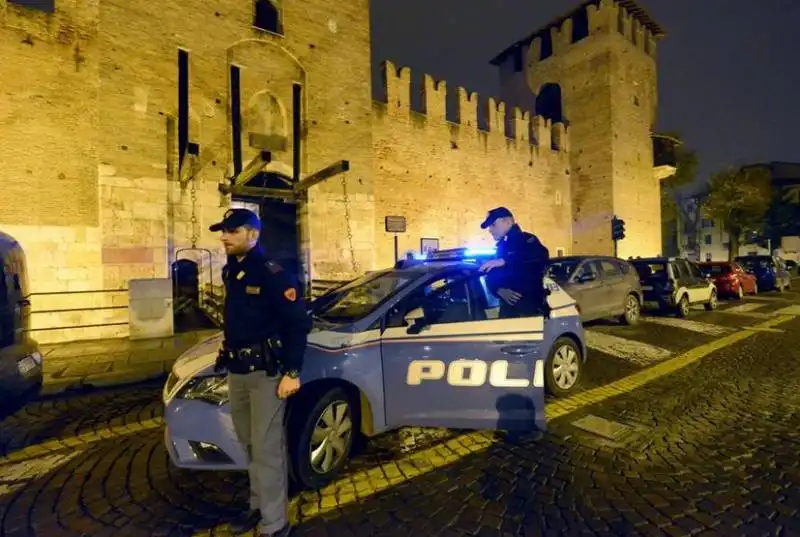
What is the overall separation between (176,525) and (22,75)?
1095 cm

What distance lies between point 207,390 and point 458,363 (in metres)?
1.93

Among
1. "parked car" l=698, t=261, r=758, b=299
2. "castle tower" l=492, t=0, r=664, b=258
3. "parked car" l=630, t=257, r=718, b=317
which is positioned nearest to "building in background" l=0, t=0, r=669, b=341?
"castle tower" l=492, t=0, r=664, b=258

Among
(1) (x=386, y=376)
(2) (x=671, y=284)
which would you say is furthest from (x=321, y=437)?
(2) (x=671, y=284)

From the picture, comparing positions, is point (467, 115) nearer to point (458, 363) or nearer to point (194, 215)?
point (194, 215)

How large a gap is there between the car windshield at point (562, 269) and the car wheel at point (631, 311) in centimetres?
185

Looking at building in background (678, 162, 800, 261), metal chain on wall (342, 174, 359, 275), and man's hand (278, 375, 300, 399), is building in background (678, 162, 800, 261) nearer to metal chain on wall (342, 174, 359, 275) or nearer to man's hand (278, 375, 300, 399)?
metal chain on wall (342, 174, 359, 275)

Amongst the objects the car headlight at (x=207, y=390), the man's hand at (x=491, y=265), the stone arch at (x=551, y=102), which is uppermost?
the stone arch at (x=551, y=102)

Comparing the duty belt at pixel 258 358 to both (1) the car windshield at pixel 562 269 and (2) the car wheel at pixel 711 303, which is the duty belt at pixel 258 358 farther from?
(2) the car wheel at pixel 711 303

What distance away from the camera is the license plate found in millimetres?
4312

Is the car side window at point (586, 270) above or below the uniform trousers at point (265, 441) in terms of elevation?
above

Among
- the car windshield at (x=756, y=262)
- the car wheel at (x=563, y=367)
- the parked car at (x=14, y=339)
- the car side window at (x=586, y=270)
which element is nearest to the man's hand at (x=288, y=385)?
the parked car at (x=14, y=339)

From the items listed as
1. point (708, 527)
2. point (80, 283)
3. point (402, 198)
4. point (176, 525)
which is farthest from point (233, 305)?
point (402, 198)

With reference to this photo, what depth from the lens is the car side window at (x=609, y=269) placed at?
982cm

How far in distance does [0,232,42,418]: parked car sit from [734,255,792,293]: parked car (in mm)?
23765
